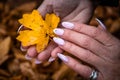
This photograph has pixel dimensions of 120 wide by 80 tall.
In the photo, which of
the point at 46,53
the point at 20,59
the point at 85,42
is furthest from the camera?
the point at 20,59

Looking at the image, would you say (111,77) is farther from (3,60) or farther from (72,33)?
(3,60)

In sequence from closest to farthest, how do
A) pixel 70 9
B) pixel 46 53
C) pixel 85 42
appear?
pixel 85 42
pixel 46 53
pixel 70 9

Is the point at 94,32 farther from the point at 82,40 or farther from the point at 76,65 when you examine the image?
the point at 76,65

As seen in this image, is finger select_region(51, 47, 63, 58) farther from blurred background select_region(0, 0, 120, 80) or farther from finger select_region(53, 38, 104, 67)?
blurred background select_region(0, 0, 120, 80)

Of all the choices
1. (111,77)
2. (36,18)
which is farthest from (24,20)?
(111,77)

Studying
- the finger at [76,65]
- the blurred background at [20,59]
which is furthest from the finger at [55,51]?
the blurred background at [20,59]

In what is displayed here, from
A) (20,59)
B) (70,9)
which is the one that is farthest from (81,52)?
(20,59)
